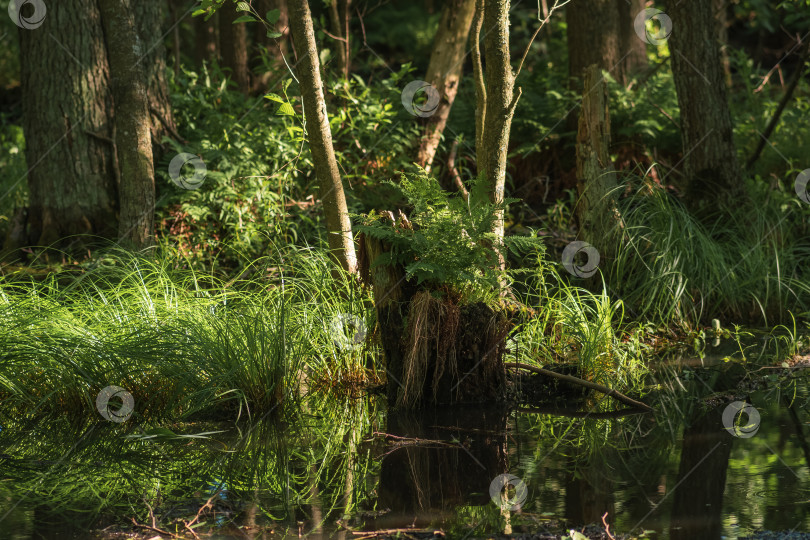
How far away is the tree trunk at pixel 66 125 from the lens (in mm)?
7883

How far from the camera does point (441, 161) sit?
10.1 meters

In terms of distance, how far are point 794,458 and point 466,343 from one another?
190 cm

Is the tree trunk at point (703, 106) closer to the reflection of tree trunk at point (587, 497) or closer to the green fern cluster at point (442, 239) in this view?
the green fern cluster at point (442, 239)

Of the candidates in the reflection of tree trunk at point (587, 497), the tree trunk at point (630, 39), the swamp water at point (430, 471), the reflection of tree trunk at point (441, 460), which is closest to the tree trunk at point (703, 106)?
the swamp water at point (430, 471)

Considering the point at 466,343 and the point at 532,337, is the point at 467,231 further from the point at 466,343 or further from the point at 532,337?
the point at 532,337

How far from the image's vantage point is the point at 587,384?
5.22m

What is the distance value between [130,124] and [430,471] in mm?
4325

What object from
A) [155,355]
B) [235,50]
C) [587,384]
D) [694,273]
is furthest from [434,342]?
[235,50]

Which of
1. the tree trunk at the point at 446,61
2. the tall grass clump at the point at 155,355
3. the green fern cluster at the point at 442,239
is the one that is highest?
the tree trunk at the point at 446,61

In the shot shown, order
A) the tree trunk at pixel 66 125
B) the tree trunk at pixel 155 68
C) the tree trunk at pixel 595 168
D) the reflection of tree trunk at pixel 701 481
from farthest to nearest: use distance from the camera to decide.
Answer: the tree trunk at pixel 155 68 → the tree trunk at pixel 66 125 → the tree trunk at pixel 595 168 → the reflection of tree trunk at pixel 701 481

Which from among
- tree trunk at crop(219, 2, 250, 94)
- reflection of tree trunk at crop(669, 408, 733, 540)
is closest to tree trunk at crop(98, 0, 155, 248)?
tree trunk at crop(219, 2, 250, 94)

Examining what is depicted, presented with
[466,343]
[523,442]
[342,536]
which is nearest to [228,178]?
[466,343]

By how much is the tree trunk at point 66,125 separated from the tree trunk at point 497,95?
3.76m

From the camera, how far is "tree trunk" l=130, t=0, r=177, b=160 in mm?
8227
